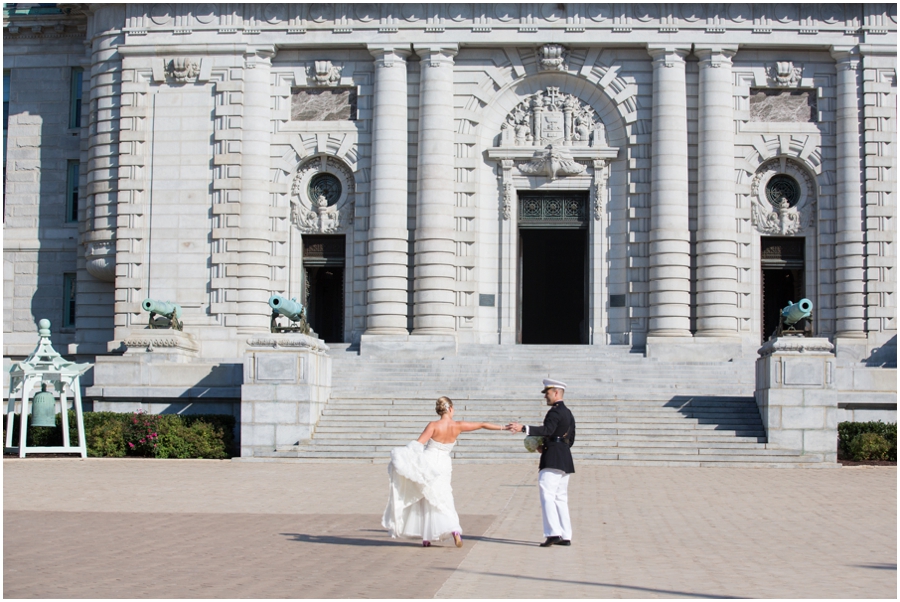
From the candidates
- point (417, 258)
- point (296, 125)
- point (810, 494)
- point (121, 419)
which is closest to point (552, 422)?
point (810, 494)

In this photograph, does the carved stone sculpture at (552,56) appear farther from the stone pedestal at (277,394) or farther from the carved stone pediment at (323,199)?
the stone pedestal at (277,394)

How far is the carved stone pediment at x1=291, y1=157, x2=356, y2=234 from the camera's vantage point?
130ft

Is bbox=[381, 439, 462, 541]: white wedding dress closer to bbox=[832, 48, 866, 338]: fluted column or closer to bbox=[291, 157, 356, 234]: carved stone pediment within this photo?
bbox=[291, 157, 356, 234]: carved stone pediment

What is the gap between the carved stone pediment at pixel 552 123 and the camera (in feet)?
129

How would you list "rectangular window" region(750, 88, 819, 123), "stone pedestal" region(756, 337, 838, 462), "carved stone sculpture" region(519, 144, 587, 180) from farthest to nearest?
"rectangular window" region(750, 88, 819, 123) < "carved stone sculpture" region(519, 144, 587, 180) < "stone pedestal" region(756, 337, 838, 462)

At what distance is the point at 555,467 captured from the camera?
1482 cm

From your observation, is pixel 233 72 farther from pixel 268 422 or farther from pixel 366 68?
pixel 268 422

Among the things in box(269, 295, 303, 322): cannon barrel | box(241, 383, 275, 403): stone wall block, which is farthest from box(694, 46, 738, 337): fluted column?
box(241, 383, 275, 403): stone wall block

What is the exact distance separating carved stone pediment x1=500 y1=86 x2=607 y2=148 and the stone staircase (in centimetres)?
705

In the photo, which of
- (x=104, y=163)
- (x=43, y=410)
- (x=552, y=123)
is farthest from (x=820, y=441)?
(x=104, y=163)

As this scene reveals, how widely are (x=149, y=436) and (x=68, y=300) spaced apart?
51.8 ft

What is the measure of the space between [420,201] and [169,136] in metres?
8.50

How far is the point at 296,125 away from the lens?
3944cm

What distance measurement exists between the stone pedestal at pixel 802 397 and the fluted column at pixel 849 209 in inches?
401
